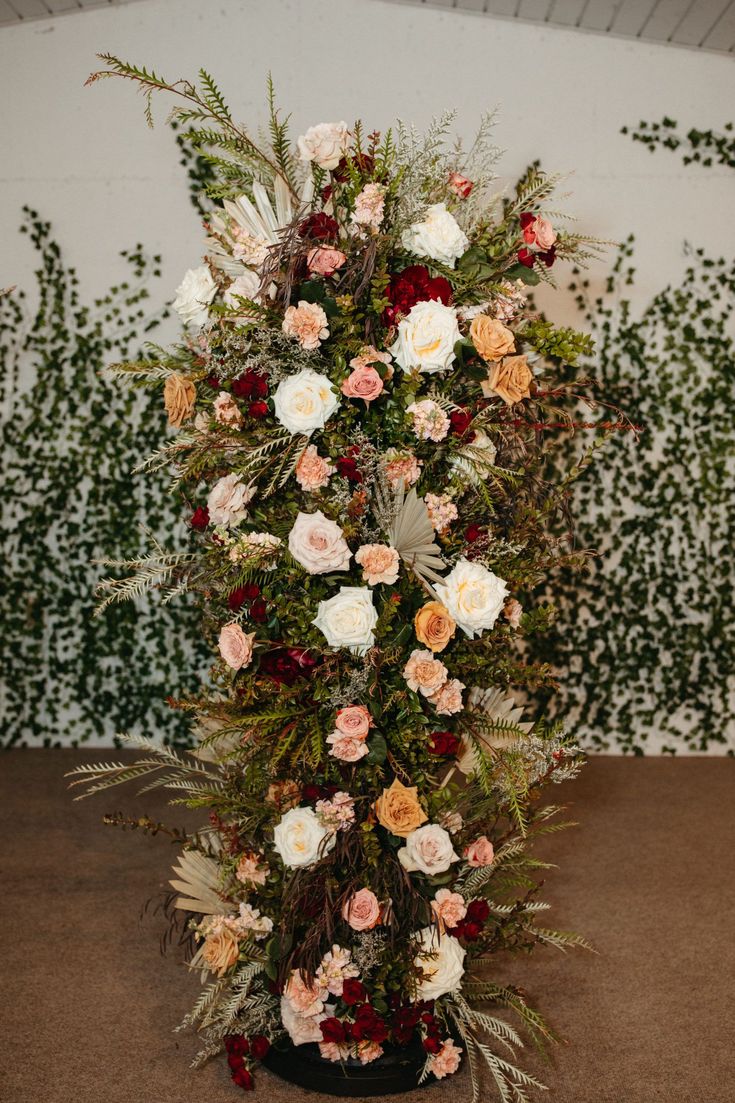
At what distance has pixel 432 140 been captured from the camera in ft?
7.72

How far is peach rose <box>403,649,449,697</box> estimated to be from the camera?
219 cm

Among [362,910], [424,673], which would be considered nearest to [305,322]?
[424,673]

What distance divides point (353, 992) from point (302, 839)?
0.36 meters

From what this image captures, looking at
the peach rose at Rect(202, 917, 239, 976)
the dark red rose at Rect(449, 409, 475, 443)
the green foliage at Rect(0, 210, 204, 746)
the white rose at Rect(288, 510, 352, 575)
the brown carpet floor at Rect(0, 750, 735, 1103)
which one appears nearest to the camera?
the white rose at Rect(288, 510, 352, 575)

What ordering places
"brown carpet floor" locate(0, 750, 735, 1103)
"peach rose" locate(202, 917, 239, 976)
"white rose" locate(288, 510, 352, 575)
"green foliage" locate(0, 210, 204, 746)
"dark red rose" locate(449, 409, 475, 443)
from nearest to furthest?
"white rose" locate(288, 510, 352, 575)
"dark red rose" locate(449, 409, 475, 443)
"peach rose" locate(202, 917, 239, 976)
"brown carpet floor" locate(0, 750, 735, 1103)
"green foliage" locate(0, 210, 204, 746)

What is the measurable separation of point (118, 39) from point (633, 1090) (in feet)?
17.6

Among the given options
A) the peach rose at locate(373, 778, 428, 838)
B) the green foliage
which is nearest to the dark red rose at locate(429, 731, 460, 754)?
the peach rose at locate(373, 778, 428, 838)

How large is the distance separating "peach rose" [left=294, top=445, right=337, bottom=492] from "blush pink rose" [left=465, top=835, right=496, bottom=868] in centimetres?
92

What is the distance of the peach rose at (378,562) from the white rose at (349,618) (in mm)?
43

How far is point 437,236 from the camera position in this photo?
2229mm

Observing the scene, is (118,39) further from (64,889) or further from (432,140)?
(64,889)

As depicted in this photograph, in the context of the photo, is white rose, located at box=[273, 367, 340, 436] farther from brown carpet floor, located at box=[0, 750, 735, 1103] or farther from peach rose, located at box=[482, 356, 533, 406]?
brown carpet floor, located at box=[0, 750, 735, 1103]

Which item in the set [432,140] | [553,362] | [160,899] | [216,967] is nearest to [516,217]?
[432,140]

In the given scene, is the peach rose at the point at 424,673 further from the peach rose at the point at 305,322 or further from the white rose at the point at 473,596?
the peach rose at the point at 305,322
